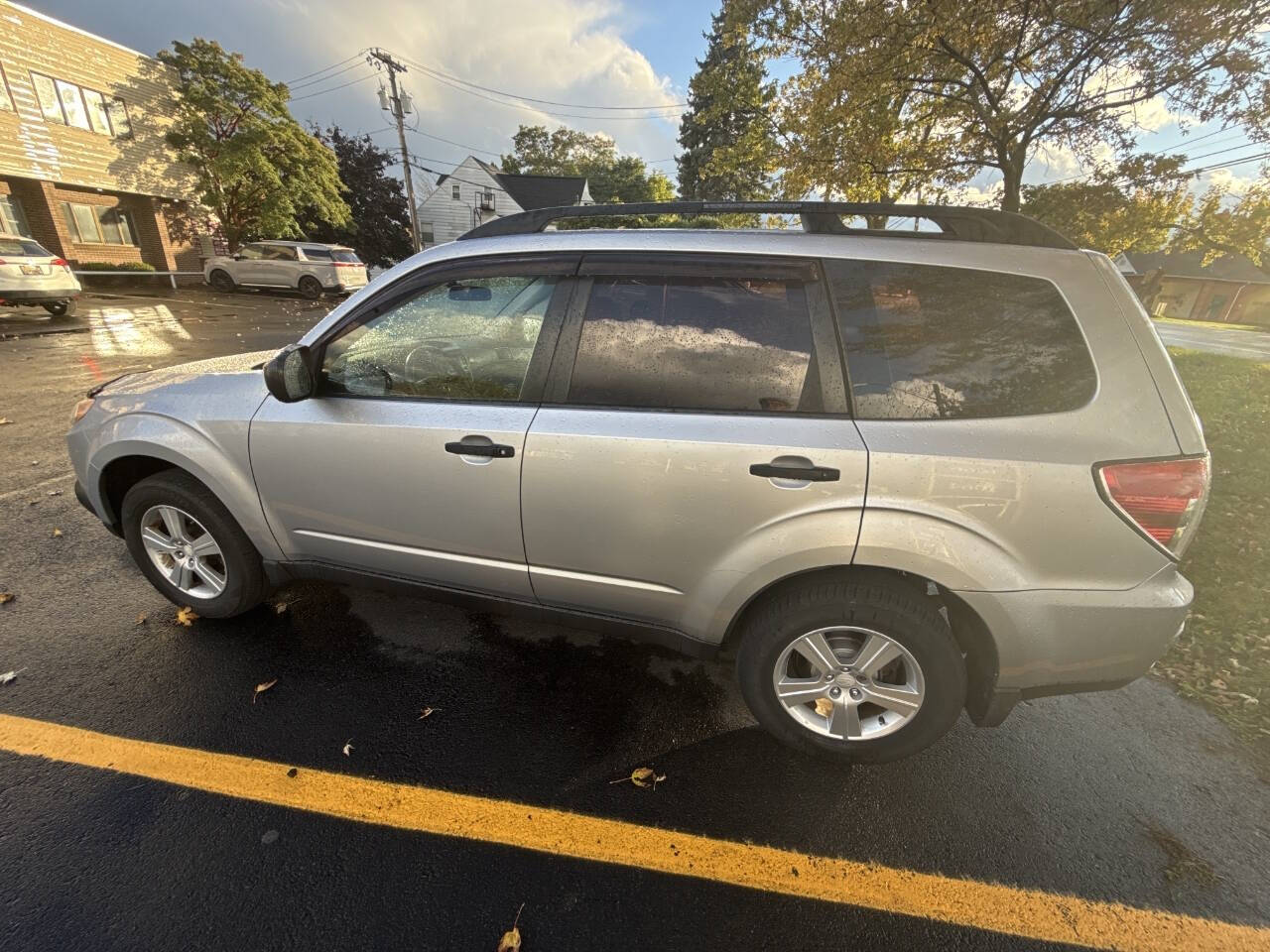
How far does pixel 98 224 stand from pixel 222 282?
5.13 m

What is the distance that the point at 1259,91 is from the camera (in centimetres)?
567

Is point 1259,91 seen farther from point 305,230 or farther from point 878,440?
point 305,230

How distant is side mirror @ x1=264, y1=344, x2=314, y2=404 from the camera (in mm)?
2201

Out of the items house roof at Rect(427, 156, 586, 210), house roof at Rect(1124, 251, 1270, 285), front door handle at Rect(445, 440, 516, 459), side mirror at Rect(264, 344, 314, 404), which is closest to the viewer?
front door handle at Rect(445, 440, 516, 459)

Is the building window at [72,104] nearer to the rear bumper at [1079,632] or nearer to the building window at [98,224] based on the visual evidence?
the building window at [98,224]

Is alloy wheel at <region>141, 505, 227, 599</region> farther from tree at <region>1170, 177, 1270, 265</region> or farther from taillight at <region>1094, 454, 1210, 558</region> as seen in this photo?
tree at <region>1170, 177, 1270, 265</region>

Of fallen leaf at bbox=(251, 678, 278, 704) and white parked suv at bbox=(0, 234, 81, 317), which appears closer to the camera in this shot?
fallen leaf at bbox=(251, 678, 278, 704)

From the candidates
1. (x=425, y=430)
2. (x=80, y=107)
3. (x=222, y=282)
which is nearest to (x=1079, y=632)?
(x=425, y=430)

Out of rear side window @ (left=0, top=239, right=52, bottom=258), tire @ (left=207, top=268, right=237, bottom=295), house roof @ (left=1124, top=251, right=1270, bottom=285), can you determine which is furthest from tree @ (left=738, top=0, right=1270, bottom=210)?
house roof @ (left=1124, top=251, right=1270, bottom=285)

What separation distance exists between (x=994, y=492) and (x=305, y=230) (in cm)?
3631

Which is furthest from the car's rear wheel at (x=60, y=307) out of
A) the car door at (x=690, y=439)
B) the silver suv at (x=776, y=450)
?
the car door at (x=690, y=439)

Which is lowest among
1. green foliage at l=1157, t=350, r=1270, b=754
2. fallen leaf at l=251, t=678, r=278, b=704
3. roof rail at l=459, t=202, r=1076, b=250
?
fallen leaf at l=251, t=678, r=278, b=704

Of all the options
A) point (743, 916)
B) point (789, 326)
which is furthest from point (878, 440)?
point (743, 916)

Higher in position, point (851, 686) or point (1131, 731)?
point (851, 686)
